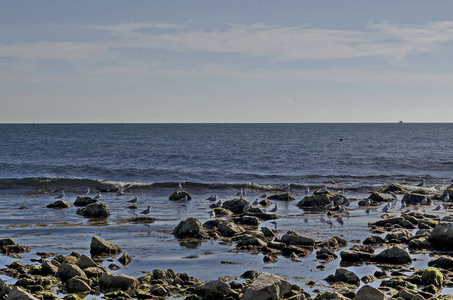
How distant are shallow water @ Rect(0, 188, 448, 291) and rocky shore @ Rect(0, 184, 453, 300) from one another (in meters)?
0.41

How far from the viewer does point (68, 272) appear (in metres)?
15.8

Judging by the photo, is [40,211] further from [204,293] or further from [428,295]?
[428,295]

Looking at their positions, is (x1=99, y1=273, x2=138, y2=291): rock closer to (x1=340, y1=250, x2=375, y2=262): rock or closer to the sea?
the sea

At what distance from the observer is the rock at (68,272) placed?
51.5 ft

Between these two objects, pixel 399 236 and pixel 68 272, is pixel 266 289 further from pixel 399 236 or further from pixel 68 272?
pixel 399 236

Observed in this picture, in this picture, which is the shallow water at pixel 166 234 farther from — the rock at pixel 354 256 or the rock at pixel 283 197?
the rock at pixel 283 197

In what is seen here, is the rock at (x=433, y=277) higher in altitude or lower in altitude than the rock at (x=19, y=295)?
lower

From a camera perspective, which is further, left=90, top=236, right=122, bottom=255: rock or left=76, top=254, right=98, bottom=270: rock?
left=90, top=236, right=122, bottom=255: rock

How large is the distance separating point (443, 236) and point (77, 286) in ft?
43.6

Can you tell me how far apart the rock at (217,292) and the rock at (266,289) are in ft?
2.00

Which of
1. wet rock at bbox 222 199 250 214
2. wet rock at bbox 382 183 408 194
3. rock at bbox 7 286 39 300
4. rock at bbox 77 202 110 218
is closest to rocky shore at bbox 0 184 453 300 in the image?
rock at bbox 7 286 39 300

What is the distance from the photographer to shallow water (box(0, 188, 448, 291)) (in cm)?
1733

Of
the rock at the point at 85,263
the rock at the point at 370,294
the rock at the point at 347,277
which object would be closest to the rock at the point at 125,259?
the rock at the point at 85,263

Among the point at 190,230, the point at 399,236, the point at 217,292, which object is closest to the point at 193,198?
the point at 190,230
